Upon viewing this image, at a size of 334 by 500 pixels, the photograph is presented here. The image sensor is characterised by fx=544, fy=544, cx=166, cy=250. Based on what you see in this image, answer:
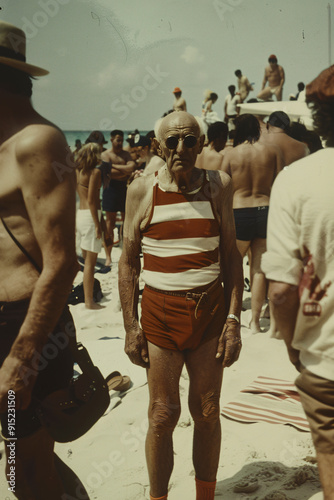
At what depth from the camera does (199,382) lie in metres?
2.66

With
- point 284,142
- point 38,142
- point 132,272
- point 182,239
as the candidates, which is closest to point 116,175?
point 284,142

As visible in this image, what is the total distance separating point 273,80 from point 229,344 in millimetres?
12532

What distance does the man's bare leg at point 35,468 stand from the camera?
2176 millimetres

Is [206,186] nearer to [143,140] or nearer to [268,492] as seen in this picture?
[268,492]

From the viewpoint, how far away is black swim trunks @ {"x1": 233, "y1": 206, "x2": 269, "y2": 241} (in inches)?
223

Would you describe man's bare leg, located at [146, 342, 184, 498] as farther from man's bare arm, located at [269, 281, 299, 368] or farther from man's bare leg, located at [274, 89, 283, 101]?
man's bare leg, located at [274, 89, 283, 101]

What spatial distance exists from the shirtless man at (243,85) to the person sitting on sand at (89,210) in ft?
31.0

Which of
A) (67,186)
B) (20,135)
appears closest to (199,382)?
(67,186)

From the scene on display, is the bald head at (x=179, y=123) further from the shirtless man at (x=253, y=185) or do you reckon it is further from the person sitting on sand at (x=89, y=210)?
the person sitting on sand at (x=89, y=210)

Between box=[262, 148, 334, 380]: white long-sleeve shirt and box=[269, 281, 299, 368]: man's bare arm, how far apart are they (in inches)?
1.0

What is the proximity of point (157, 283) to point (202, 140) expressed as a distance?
76 cm

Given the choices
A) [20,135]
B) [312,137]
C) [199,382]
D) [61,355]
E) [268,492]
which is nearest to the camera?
[20,135]

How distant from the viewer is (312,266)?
1872 millimetres

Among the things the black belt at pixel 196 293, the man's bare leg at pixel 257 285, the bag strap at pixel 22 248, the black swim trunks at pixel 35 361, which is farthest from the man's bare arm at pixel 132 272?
the man's bare leg at pixel 257 285
